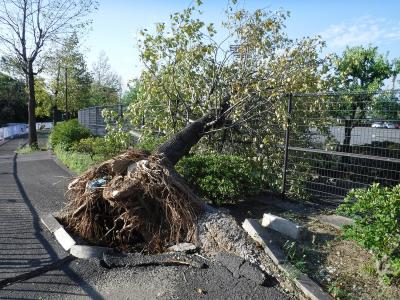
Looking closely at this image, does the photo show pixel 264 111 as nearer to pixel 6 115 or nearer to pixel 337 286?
pixel 337 286

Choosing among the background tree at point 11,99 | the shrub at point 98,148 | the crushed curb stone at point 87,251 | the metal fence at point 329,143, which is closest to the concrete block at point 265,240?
the crushed curb stone at point 87,251

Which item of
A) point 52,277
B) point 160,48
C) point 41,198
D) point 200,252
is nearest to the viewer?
point 52,277

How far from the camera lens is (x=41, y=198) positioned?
25.2 feet

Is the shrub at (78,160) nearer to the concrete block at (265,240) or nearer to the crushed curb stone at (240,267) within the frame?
the concrete block at (265,240)

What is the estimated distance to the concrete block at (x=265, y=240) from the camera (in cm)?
430

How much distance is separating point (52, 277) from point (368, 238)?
320 cm

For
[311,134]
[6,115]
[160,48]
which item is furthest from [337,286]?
[6,115]

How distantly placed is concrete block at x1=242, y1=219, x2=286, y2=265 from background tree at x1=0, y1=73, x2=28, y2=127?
4678 cm

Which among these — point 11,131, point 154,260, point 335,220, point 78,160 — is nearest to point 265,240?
point 154,260

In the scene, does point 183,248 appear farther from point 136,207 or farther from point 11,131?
point 11,131

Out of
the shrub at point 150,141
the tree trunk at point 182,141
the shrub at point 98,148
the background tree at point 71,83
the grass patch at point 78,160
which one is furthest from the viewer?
the background tree at point 71,83

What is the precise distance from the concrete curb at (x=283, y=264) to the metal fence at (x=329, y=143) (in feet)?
8.70

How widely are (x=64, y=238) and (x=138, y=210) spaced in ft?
3.27

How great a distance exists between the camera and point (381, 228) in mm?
3672
